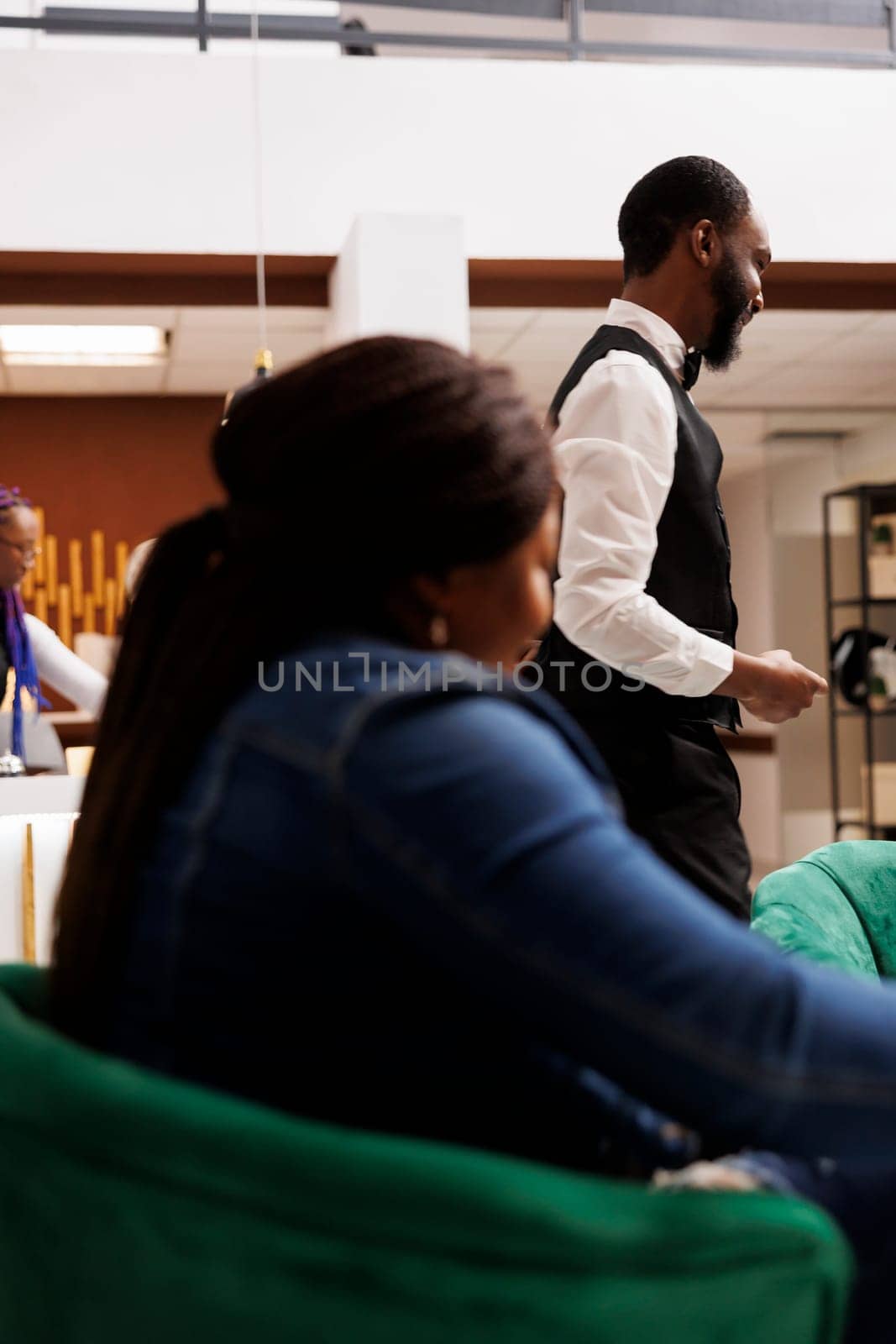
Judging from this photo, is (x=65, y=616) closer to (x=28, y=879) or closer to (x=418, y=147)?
(x=418, y=147)

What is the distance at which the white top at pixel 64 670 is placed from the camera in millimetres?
3045

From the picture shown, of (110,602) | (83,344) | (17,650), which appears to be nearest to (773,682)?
(17,650)

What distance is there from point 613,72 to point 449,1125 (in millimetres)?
4731

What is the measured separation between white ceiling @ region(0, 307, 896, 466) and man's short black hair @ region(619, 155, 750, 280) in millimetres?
3009

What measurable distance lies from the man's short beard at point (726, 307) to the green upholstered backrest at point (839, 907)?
2.16ft

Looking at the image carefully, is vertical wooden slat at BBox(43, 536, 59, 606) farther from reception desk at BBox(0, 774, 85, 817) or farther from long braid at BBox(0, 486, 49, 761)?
reception desk at BBox(0, 774, 85, 817)

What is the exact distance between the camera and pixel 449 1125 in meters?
0.68

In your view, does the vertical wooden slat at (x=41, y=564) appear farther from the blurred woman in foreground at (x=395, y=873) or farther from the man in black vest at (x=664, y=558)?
the blurred woman in foreground at (x=395, y=873)

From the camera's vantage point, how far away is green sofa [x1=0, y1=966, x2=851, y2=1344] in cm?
57

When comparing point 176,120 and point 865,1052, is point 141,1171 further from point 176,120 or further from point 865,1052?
point 176,120

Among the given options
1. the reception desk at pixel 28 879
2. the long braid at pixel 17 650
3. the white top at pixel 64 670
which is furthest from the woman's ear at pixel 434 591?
the long braid at pixel 17 650

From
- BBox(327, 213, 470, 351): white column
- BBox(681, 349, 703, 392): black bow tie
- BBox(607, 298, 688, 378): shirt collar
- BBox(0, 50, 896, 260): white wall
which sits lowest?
BBox(681, 349, 703, 392): black bow tie

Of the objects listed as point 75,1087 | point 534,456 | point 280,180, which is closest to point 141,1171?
point 75,1087

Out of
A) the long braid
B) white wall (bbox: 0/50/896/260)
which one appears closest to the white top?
the long braid
